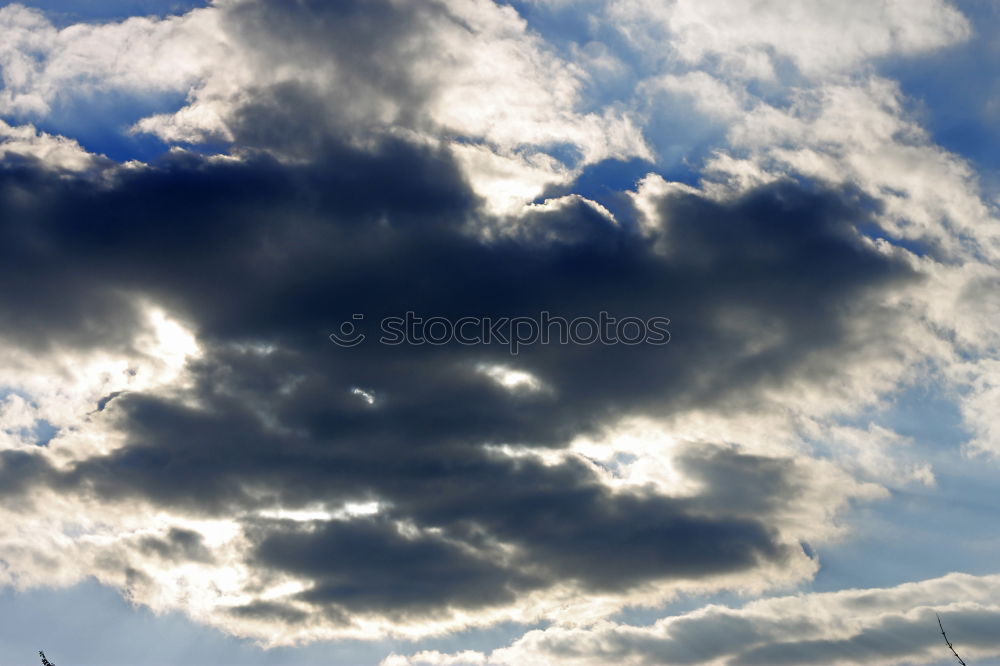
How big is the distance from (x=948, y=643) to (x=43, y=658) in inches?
4323

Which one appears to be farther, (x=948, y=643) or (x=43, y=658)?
(x=43, y=658)

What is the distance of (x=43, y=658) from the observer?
276ft

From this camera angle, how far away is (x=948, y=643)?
53406 millimetres
